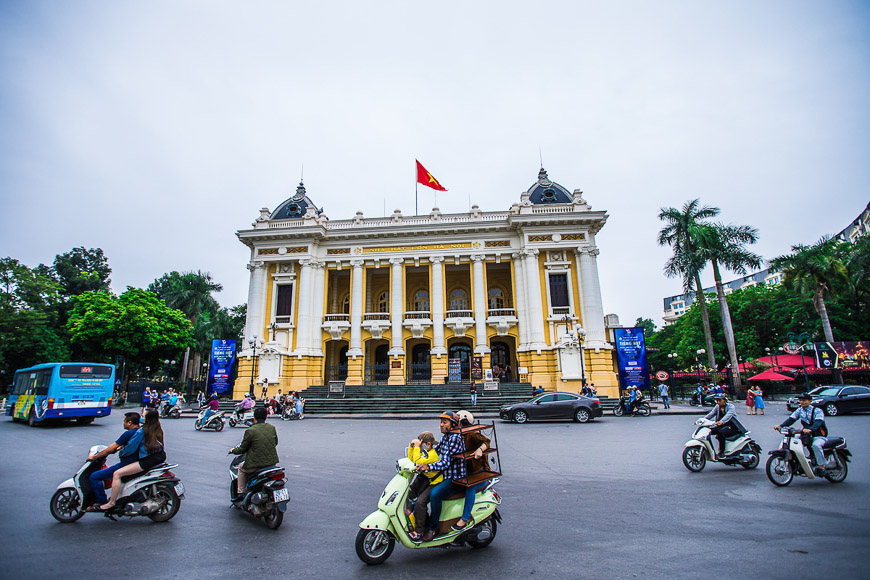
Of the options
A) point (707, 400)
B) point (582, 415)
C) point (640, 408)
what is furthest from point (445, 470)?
point (707, 400)

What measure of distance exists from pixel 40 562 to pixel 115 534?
34.9 inches

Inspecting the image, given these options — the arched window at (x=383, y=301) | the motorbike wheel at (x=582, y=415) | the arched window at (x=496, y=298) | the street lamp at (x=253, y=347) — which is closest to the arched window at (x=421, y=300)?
the arched window at (x=383, y=301)

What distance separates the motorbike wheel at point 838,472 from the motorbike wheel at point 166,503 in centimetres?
929

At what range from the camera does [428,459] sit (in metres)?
4.23

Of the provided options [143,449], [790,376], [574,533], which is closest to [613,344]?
[790,376]

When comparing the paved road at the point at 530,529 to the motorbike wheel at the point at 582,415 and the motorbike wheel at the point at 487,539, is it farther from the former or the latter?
the motorbike wheel at the point at 582,415

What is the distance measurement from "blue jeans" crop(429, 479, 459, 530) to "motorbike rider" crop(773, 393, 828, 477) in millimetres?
5734

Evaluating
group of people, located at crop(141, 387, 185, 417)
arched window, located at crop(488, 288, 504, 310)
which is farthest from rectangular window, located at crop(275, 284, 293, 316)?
arched window, located at crop(488, 288, 504, 310)

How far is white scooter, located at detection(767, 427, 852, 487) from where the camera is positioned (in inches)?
261

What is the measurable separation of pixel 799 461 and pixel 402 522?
21.1ft

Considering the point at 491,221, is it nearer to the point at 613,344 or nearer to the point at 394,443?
the point at 613,344

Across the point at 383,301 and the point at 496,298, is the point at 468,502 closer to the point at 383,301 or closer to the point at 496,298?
the point at 496,298

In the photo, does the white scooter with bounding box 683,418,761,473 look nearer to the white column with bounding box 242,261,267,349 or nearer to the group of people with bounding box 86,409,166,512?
the group of people with bounding box 86,409,166,512

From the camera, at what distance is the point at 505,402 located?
78.3ft
